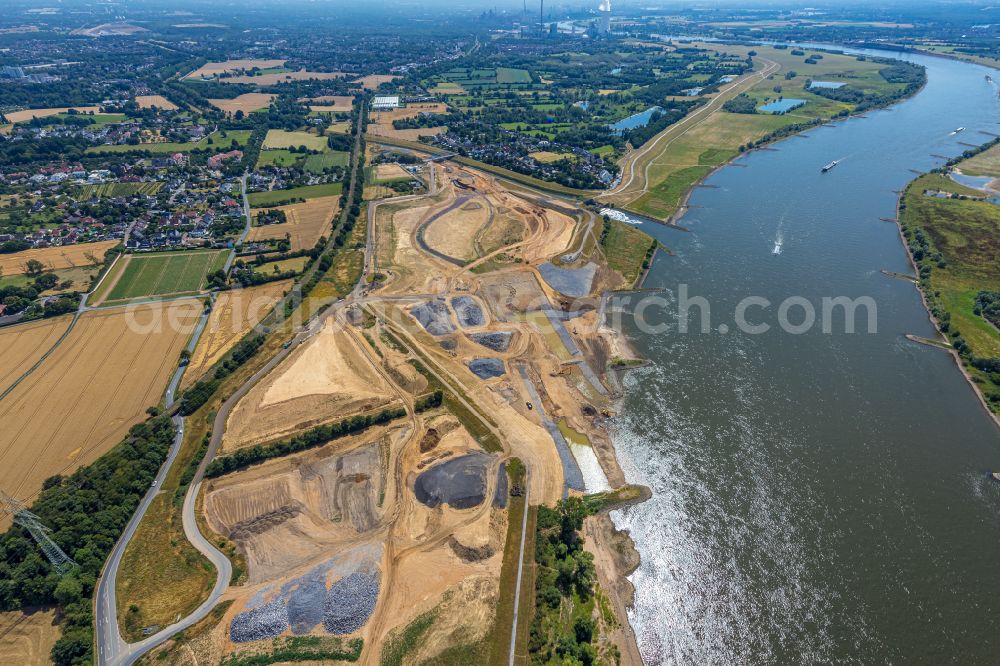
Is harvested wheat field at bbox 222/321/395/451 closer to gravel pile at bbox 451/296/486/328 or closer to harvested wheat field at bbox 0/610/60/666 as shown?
gravel pile at bbox 451/296/486/328

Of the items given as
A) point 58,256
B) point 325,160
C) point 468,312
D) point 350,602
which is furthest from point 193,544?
point 325,160

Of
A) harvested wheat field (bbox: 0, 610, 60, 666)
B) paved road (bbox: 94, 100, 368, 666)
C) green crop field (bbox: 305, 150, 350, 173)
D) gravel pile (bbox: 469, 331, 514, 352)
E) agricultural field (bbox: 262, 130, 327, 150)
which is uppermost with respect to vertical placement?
agricultural field (bbox: 262, 130, 327, 150)

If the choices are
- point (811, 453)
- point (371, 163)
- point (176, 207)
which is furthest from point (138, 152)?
point (811, 453)

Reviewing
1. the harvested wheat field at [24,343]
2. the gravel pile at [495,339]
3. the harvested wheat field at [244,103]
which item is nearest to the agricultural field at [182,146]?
the harvested wheat field at [244,103]

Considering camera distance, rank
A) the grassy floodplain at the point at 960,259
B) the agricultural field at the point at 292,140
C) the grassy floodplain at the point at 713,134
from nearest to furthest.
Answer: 1. the grassy floodplain at the point at 960,259
2. the grassy floodplain at the point at 713,134
3. the agricultural field at the point at 292,140

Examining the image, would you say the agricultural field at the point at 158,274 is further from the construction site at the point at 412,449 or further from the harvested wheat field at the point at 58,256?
the construction site at the point at 412,449

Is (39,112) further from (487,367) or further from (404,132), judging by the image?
(487,367)

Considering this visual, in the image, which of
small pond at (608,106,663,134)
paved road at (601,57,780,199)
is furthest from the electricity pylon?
small pond at (608,106,663,134)
